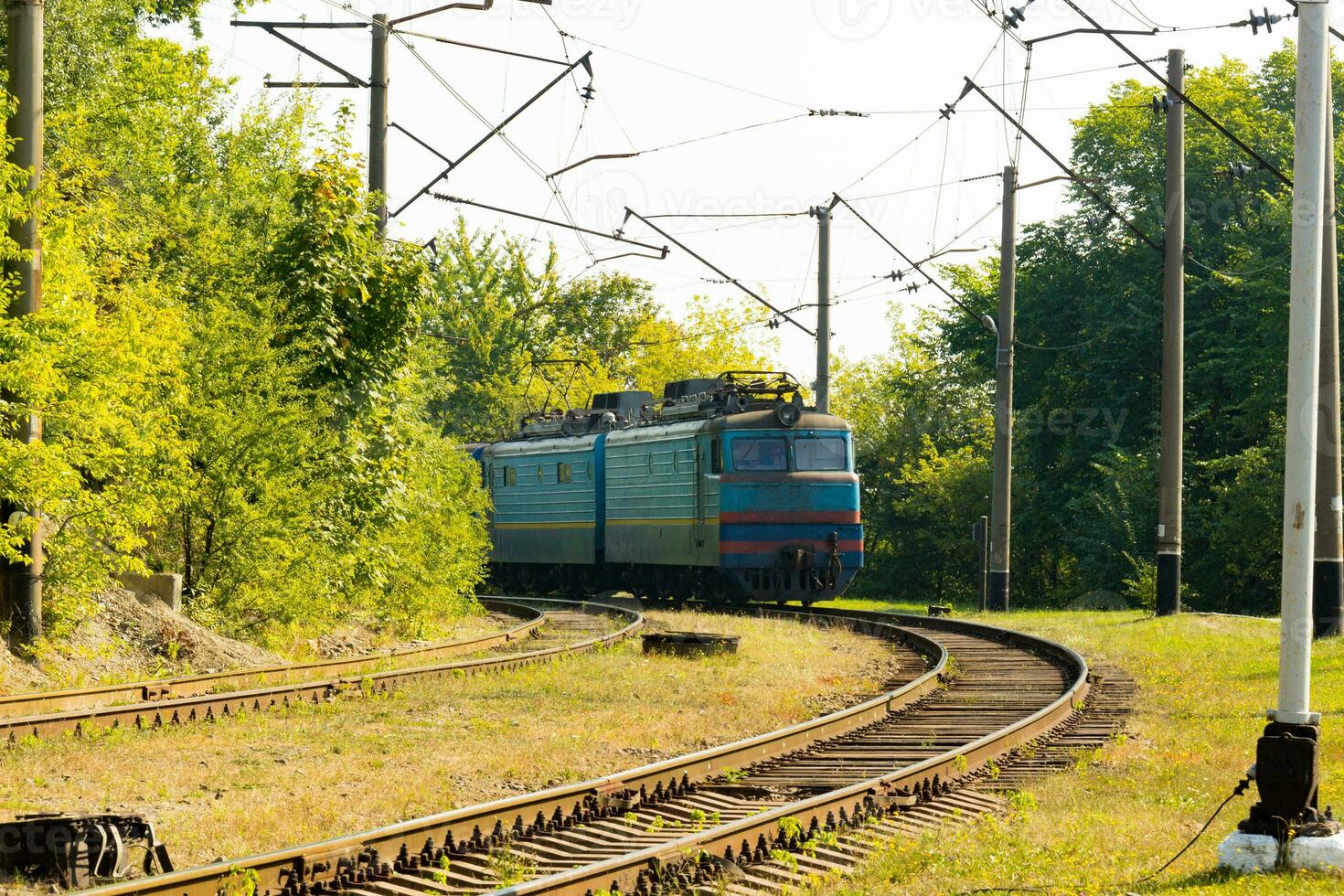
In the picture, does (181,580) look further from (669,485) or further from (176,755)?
(669,485)

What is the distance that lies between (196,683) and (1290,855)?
9.64m

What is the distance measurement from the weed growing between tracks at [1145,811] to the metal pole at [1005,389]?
11.8m

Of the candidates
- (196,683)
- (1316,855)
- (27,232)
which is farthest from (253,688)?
(1316,855)

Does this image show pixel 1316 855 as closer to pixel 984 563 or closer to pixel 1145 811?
pixel 1145 811

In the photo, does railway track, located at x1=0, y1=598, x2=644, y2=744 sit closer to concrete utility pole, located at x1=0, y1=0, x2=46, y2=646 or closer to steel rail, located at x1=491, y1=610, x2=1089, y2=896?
concrete utility pole, located at x1=0, y1=0, x2=46, y2=646

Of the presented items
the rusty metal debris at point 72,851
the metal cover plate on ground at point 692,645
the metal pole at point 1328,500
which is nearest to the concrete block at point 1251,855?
the rusty metal debris at point 72,851

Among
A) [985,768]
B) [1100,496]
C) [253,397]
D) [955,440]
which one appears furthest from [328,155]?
[955,440]

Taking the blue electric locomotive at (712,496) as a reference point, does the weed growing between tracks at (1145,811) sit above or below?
below

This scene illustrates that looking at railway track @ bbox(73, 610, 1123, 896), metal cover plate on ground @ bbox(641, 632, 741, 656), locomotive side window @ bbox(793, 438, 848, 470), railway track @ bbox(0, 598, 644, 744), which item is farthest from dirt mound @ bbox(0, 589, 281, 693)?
locomotive side window @ bbox(793, 438, 848, 470)

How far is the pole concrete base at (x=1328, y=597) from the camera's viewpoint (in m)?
21.4

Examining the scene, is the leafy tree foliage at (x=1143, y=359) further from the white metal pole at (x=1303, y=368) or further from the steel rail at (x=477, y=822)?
the white metal pole at (x=1303, y=368)

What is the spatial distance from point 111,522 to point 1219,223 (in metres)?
35.3

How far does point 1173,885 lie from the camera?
25.8ft

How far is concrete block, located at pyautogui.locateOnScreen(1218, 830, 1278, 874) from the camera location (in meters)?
8.16
